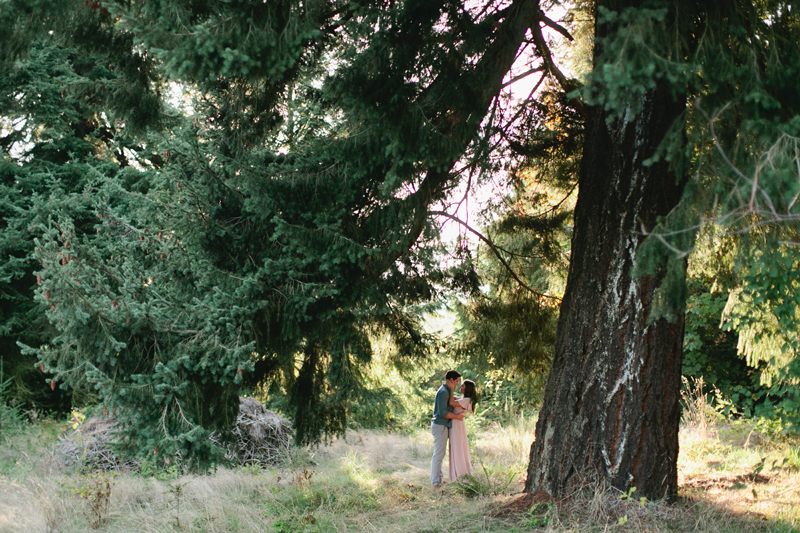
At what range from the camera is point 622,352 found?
5.12 metres

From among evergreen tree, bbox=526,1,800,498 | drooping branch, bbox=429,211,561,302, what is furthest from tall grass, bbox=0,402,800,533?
drooping branch, bbox=429,211,561,302

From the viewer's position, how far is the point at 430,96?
4.99 metres

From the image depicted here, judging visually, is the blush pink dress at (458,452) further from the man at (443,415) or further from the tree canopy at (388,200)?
the tree canopy at (388,200)

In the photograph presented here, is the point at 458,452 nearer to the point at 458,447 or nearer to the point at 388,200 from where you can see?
the point at 458,447

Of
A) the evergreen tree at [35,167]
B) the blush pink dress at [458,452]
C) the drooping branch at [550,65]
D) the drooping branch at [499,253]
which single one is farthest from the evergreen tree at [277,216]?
the evergreen tree at [35,167]

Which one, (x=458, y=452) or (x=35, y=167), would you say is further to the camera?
(x=35, y=167)

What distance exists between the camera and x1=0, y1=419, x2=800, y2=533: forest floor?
4.93 meters

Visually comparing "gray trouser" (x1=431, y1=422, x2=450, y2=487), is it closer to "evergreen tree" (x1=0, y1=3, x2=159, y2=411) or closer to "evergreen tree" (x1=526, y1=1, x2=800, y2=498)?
"evergreen tree" (x1=526, y1=1, x2=800, y2=498)

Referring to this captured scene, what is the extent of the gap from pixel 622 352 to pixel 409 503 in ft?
9.01

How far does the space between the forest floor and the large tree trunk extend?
0.27 metres

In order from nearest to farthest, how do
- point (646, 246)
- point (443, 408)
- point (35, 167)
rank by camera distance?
point (646, 246), point (443, 408), point (35, 167)

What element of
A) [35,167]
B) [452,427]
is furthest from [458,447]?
[35,167]

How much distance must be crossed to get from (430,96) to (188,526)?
4305 millimetres

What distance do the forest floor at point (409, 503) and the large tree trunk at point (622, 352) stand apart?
0.27 meters
